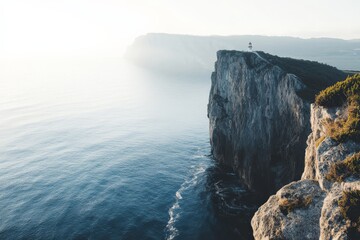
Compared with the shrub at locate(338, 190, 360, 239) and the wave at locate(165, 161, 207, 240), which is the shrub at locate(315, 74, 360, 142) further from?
the wave at locate(165, 161, 207, 240)

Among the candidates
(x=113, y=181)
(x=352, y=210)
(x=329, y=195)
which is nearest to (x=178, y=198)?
(x=113, y=181)

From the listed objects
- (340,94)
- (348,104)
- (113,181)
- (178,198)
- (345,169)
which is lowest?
(178,198)

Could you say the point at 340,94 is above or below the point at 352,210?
above

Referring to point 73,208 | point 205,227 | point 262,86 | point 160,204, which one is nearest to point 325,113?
point 205,227

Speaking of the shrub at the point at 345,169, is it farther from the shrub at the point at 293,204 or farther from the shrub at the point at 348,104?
the shrub at the point at 293,204

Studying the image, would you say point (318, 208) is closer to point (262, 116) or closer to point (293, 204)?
point (293, 204)

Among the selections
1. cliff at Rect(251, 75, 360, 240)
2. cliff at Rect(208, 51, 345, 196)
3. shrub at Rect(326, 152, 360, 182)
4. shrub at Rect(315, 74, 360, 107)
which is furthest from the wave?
shrub at Rect(315, 74, 360, 107)

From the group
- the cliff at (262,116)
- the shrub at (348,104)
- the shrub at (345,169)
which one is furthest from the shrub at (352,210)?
the cliff at (262,116)
